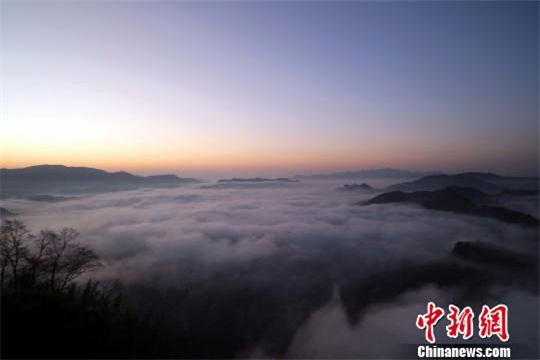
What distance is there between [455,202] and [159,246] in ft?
507

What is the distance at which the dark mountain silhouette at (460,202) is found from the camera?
10345cm

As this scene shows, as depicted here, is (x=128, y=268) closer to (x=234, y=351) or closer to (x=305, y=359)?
(x=234, y=351)

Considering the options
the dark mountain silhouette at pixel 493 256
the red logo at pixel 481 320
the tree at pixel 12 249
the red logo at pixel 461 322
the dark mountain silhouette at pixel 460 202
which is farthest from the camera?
the dark mountain silhouette at pixel 460 202

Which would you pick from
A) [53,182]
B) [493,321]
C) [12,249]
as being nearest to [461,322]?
[493,321]

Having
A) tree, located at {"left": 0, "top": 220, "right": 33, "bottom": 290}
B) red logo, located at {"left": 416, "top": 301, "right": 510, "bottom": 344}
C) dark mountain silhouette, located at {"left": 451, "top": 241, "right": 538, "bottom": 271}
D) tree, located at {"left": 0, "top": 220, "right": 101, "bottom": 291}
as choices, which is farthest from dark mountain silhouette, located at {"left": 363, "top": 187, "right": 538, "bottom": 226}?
tree, located at {"left": 0, "top": 220, "right": 33, "bottom": 290}

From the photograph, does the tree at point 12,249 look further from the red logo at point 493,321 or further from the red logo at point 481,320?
the red logo at point 493,321

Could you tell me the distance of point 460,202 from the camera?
130875 millimetres

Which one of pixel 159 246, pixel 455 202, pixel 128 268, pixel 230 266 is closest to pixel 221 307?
pixel 230 266

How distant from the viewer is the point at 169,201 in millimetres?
156375

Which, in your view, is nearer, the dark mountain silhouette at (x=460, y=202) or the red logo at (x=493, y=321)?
the red logo at (x=493, y=321)

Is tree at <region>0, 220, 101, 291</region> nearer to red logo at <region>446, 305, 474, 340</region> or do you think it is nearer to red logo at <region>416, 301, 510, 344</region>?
red logo at <region>416, 301, 510, 344</region>

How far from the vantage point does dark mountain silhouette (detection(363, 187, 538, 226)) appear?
103450 mm

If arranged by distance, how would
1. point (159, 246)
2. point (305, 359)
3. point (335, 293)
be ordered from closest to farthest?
point (305, 359) < point (335, 293) < point (159, 246)

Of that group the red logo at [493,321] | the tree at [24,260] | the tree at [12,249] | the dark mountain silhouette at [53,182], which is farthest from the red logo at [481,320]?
the dark mountain silhouette at [53,182]
